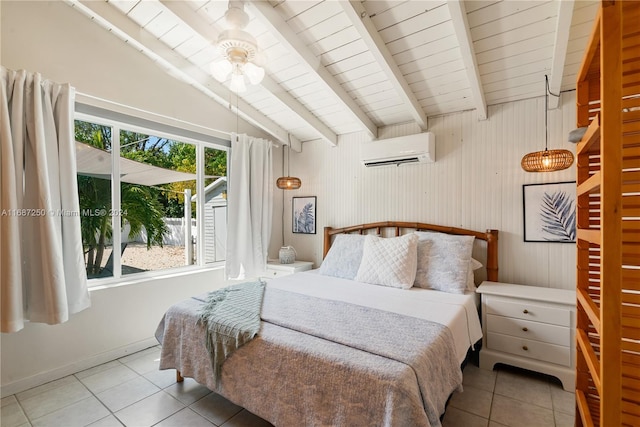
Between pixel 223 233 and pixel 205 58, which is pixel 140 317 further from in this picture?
pixel 205 58

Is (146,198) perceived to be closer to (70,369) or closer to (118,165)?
(118,165)

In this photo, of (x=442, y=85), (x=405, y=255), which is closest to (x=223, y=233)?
(x=405, y=255)

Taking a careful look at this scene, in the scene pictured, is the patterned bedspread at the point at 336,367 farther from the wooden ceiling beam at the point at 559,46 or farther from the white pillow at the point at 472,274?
the wooden ceiling beam at the point at 559,46

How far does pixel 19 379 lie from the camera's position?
6.67ft

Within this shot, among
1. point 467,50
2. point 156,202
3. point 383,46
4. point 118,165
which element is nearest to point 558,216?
point 467,50

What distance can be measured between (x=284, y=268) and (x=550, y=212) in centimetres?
264

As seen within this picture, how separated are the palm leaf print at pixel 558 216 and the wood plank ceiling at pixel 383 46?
78cm

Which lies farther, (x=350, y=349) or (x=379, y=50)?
(x=379, y=50)

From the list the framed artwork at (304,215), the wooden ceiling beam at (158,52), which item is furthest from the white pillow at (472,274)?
the wooden ceiling beam at (158,52)

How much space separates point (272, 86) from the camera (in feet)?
8.91

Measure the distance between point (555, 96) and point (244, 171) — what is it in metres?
3.00

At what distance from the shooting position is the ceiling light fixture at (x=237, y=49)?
5.64 feet

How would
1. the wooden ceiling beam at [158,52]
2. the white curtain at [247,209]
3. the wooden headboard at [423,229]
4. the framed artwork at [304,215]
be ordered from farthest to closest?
the framed artwork at [304,215], the white curtain at [247,209], the wooden headboard at [423,229], the wooden ceiling beam at [158,52]

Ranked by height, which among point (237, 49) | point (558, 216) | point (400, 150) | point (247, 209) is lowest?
point (558, 216)
